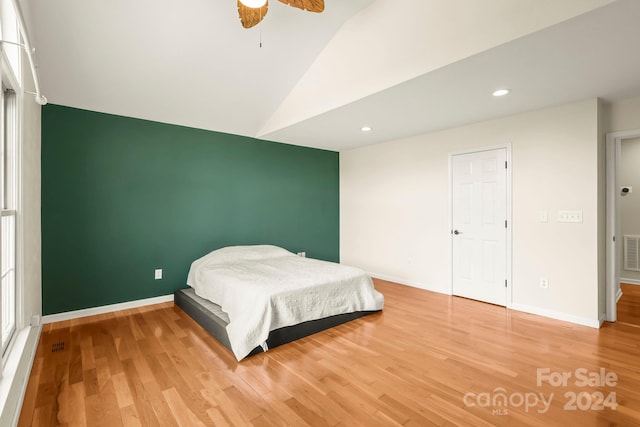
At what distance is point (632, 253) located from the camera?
15.3 feet

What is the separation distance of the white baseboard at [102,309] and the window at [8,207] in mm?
1151

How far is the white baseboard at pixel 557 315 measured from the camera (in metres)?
3.01

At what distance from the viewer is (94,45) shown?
268 centimetres

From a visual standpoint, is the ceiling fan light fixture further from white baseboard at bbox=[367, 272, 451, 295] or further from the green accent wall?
white baseboard at bbox=[367, 272, 451, 295]

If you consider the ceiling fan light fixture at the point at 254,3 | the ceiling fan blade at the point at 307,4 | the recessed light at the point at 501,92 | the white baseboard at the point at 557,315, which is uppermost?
the ceiling fan blade at the point at 307,4


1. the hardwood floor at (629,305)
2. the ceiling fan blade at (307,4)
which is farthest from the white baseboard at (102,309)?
the hardwood floor at (629,305)

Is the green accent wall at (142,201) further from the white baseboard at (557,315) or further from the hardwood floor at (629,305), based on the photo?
the hardwood floor at (629,305)

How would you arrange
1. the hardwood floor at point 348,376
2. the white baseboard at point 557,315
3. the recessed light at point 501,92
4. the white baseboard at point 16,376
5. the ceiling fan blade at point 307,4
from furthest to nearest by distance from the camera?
the white baseboard at point 557,315
the recessed light at point 501,92
the ceiling fan blade at point 307,4
the hardwood floor at point 348,376
the white baseboard at point 16,376

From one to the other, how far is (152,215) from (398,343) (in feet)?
10.6

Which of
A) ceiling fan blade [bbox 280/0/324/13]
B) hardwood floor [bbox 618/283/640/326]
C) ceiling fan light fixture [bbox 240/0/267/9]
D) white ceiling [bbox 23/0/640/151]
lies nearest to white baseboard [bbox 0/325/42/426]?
white ceiling [bbox 23/0/640/151]

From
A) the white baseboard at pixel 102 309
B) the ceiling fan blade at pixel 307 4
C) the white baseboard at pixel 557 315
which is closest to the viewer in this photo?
the ceiling fan blade at pixel 307 4

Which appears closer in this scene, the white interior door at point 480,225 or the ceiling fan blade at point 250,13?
the ceiling fan blade at point 250,13

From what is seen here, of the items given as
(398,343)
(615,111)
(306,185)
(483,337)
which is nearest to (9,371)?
(398,343)

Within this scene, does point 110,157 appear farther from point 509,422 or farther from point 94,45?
point 509,422
